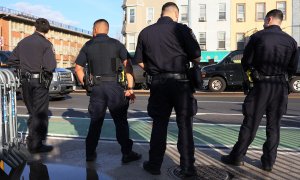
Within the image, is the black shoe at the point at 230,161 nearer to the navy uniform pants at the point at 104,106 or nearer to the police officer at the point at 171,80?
the police officer at the point at 171,80

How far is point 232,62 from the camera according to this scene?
1867 cm

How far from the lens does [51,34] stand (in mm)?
70938

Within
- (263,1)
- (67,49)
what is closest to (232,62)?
(263,1)

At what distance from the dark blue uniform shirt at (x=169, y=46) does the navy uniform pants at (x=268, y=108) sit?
968 millimetres

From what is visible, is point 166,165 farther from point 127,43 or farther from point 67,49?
point 67,49

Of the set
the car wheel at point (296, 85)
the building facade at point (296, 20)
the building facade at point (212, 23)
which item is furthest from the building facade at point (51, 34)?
the car wheel at point (296, 85)

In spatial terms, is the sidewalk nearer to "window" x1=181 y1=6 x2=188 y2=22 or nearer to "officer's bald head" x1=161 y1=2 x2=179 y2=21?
"officer's bald head" x1=161 y1=2 x2=179 y2=21

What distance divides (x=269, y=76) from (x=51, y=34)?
2712 inches

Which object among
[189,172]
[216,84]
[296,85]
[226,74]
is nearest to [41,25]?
[189,172]

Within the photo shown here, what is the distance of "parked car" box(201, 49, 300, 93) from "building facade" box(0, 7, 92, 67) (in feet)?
98.3

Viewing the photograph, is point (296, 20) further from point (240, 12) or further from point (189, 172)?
point (189, 172)

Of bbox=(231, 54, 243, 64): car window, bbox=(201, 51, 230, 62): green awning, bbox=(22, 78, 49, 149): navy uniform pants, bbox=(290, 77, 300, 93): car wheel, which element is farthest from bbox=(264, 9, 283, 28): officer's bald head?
bbox=(201, 51, 230, 62): green awning

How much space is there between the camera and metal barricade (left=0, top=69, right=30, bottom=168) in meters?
4.16

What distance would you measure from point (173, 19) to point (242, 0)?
34.3 metres
